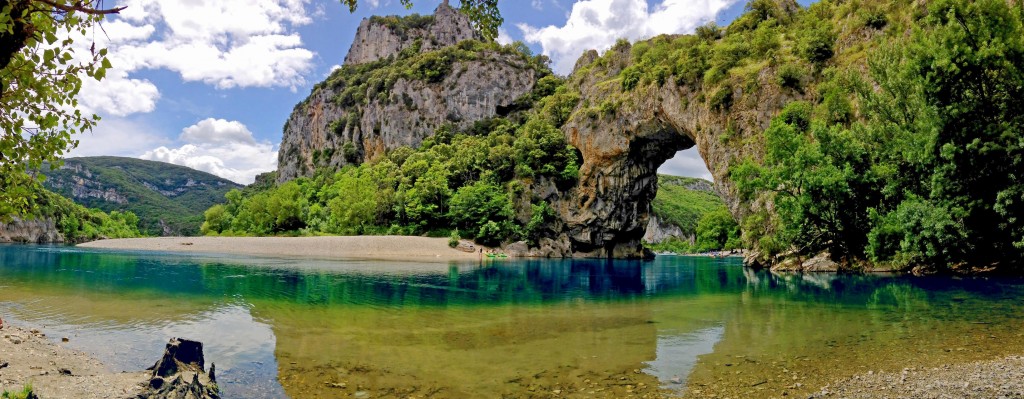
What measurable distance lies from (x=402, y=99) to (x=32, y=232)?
76.9m

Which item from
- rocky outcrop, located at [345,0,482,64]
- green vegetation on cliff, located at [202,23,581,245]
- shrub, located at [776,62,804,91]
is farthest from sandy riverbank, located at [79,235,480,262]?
rocky outcrop, located at [345,0,482,64]

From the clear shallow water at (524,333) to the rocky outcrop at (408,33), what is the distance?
106696mm

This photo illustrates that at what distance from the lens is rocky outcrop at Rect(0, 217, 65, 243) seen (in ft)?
315

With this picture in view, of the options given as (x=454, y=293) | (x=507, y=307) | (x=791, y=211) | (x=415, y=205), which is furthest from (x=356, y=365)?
(x=415, y=205)

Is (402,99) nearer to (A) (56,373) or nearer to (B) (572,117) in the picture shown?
(B) (572,117)

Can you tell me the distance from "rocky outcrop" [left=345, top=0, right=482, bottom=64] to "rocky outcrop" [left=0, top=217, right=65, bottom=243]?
7419 cm

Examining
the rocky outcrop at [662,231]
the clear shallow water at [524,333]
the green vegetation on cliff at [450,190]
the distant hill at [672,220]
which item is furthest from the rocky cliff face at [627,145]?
the rocky outcrop at [662,231]

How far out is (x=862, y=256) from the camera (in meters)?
33.4

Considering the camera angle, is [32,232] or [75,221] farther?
[75,221]

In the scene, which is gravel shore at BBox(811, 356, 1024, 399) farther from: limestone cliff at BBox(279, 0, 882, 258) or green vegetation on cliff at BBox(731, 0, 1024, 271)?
limestone cliff at BBox(279, 0, 882, 258)

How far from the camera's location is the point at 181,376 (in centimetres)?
727

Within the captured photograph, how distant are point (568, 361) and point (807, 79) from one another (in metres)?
39.5

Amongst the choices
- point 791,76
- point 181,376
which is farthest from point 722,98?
point 181,376

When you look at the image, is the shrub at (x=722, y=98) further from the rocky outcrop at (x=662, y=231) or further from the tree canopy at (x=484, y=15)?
the rocky outcrop at (x=662, y=231)
